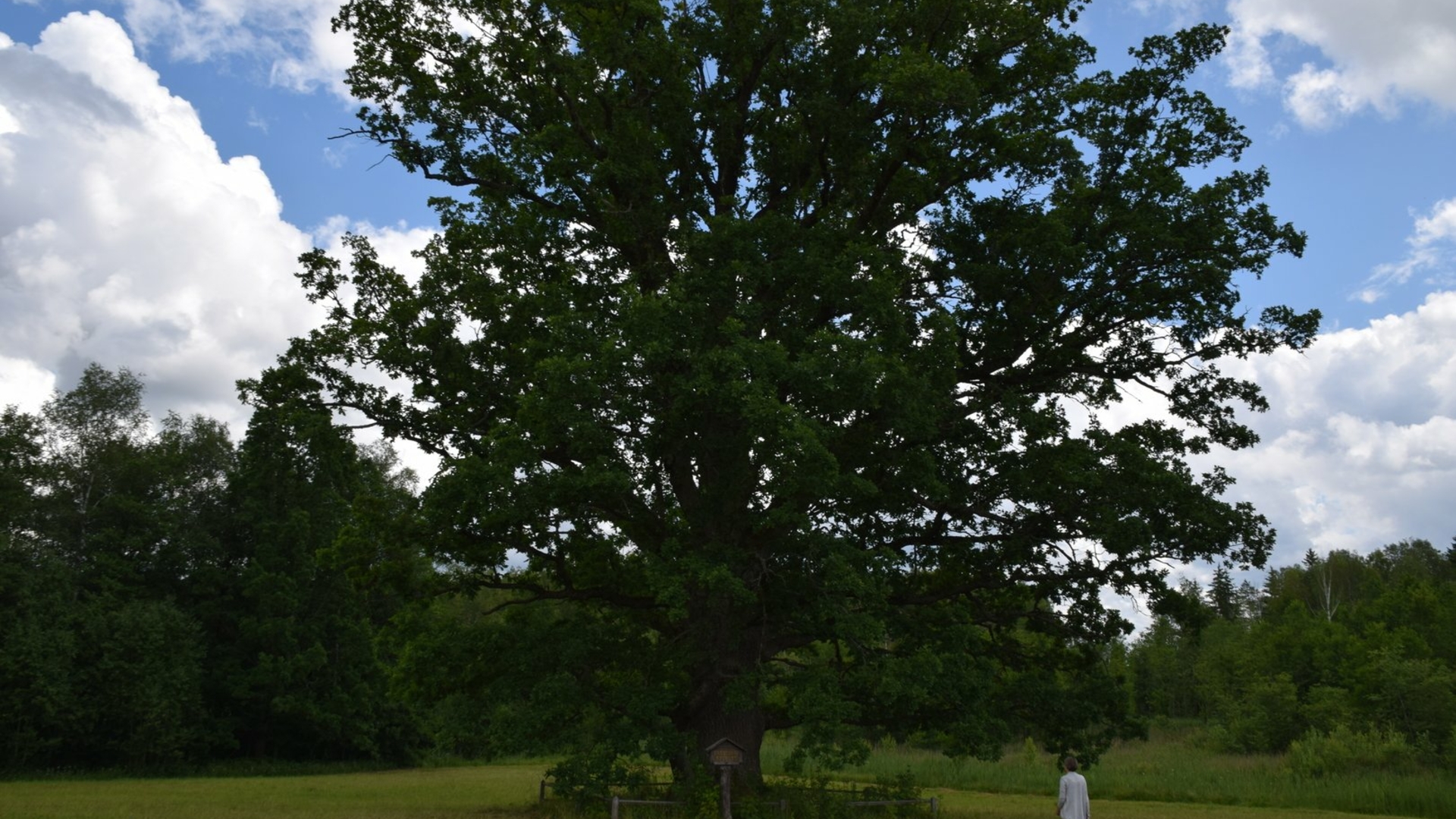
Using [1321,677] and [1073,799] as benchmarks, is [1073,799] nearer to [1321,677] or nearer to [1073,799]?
[1073,799]

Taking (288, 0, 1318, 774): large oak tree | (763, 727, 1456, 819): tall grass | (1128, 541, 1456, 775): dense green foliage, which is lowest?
(763, 727, 1456, 819): tall grass

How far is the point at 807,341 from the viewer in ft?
51.4

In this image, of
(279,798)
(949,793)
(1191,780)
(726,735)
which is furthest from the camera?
(949,793)

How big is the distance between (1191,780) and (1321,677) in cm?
2302

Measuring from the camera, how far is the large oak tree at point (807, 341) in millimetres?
15781

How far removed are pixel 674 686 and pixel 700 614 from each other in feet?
6.56

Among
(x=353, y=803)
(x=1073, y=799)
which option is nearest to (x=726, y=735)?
(x=1073, y=799)

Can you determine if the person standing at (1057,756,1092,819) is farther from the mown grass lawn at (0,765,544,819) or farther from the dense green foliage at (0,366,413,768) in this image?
the dense green foliage at (0,366,413,768)

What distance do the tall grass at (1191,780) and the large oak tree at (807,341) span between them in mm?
6034

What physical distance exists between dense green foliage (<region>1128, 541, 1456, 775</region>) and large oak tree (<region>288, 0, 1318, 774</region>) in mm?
3725

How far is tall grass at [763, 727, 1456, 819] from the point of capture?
24953 millimetres

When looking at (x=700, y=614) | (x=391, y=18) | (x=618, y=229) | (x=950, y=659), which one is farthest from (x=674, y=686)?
(x=391, y=18)

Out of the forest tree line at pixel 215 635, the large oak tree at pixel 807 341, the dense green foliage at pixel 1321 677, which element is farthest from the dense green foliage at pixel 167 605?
the dense green foliage at pixel 1321 677

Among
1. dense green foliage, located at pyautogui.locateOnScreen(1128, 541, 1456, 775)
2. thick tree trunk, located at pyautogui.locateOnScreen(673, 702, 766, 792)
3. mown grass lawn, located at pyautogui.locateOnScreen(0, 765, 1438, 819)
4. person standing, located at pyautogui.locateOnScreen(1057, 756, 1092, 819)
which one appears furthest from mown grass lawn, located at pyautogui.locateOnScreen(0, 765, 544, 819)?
dense green foliage, located at pyautogui.locateOnScreen(1128, 541, 1456, 775)
